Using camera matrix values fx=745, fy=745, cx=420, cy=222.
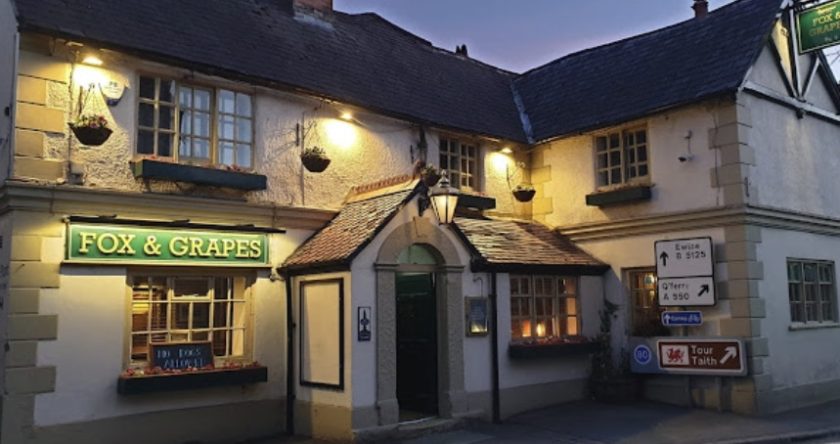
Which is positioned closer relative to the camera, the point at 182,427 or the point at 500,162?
the point at 182,427

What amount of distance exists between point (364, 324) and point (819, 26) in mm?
10473

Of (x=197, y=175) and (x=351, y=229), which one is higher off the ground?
(x=197, y=175)

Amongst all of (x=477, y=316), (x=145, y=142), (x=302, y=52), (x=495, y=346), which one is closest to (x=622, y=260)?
(x=495, y=346)

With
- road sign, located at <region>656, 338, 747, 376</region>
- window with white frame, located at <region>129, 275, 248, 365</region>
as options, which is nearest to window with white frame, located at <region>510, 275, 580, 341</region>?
road sign, located at <region>656, 338, 747, 376</region>

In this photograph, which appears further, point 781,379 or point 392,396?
point 781,379

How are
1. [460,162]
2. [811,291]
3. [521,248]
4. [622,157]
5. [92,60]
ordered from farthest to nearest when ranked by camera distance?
[460,162] < [622,157] < [811,291] < [521,248] < [92,60]

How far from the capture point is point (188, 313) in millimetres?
11312

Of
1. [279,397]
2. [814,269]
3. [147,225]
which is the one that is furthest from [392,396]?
[814,269]

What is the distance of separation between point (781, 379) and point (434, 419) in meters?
6.52

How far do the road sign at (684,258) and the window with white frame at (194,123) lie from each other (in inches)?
301

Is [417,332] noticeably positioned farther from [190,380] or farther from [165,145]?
[165,145]

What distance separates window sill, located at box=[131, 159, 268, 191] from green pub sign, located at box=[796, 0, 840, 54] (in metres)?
10.7

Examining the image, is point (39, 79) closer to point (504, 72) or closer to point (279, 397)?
point (279, 397)

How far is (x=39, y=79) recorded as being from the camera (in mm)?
9984
